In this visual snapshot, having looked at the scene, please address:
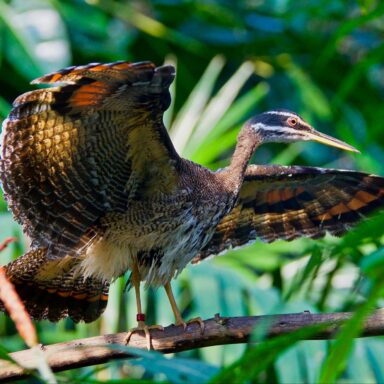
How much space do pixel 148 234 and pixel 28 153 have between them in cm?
87

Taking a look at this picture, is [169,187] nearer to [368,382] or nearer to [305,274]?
[368,382]

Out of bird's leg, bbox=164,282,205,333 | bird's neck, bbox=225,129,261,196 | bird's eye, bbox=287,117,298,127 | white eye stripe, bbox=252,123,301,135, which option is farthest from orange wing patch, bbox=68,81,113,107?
bird's eye, bbox=287,117,298,127

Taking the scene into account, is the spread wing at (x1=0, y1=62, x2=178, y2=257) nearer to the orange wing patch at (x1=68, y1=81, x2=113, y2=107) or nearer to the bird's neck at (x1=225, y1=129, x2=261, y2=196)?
the orange wing patch at (x1=68, y1=81, x2=113, y2=107)

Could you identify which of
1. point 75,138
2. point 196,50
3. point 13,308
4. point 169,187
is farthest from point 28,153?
point 196,50

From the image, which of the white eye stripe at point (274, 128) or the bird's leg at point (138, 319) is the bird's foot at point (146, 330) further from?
the white eye stripe at point (274, 128)

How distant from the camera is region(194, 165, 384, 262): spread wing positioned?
5.30 m

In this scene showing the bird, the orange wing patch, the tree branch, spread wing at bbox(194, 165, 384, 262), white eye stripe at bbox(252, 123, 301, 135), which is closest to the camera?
the tree branch

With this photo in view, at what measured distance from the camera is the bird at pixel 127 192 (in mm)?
3873

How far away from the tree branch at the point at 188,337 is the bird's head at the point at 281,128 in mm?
1483

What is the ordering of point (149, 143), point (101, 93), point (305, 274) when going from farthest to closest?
point (149, 143) < point (101, 93) < point (305, 274)

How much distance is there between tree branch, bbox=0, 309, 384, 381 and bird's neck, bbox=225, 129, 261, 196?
110cm

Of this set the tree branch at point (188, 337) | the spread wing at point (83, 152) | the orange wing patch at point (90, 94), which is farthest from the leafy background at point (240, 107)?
the orange wing patch at point (90, 94)

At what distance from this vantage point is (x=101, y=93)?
147 inches

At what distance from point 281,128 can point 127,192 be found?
1.16 meters
